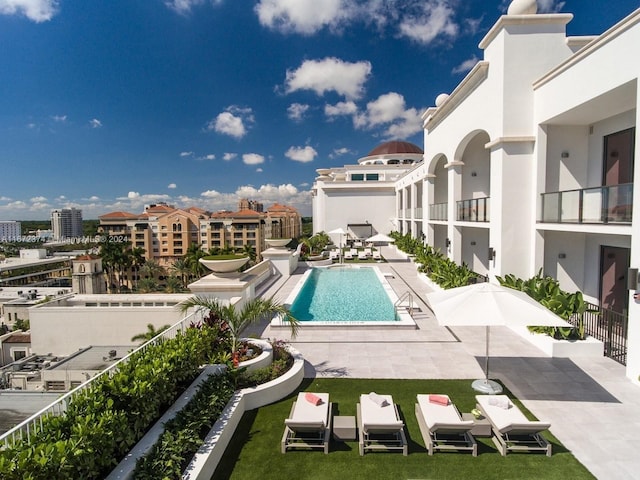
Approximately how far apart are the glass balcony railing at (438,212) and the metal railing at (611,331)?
388 inches

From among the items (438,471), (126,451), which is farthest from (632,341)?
(126,451)

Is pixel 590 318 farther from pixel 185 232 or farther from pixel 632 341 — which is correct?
pixel 185 232

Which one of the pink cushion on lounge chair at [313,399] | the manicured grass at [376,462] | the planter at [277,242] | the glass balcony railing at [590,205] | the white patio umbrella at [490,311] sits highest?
the glass balcony railing at [590,205]

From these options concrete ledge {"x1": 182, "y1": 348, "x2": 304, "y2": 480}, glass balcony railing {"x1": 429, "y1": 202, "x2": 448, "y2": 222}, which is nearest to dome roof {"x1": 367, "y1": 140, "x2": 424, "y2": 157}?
glass balcony railing {"x1": 429, "y1": 202, "x2": 448, "y2": 222}

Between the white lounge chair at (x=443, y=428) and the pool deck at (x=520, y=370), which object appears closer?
the white lounge chair at (x=443, y=428)

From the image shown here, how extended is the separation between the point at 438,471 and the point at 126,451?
13.8 feet

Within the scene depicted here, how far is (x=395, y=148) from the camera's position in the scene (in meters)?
56.2

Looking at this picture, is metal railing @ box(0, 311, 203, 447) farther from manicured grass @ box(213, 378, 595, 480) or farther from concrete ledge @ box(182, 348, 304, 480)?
manicured grass @ box(213, 378, 595, 480)

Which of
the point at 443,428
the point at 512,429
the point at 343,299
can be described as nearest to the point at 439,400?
the point at 443,428

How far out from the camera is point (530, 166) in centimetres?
1184

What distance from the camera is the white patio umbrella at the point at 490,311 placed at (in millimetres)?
6023

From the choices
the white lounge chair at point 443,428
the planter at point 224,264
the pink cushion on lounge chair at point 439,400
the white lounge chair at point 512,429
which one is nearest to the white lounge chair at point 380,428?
the white lounge chair at point 443,428

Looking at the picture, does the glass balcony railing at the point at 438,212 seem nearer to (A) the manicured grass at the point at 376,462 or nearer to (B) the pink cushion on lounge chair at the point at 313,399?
(A) the manicured grass at the point at 376,462

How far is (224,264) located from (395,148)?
4954 centimetres
